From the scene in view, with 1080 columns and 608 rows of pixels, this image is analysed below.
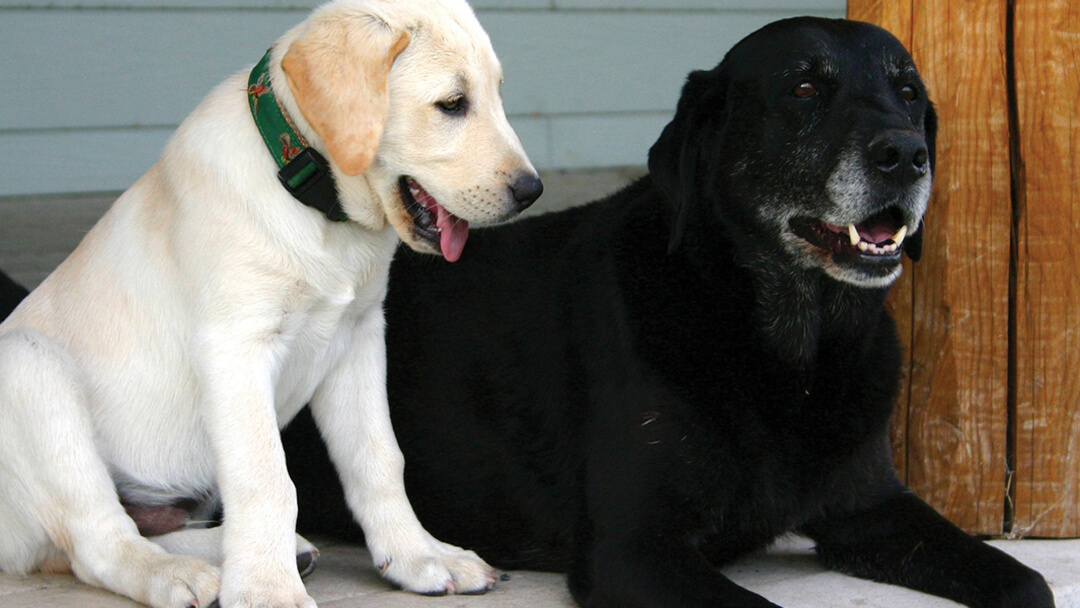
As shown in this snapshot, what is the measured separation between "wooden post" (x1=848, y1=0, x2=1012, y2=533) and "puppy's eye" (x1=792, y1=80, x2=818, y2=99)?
19.4 inches

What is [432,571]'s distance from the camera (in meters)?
2.89

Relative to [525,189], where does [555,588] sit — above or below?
below

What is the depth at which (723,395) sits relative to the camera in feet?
9.49

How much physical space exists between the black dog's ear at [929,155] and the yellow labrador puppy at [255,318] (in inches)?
40.7

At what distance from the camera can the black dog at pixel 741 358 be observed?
2811 mm

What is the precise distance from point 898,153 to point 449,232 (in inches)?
40.4

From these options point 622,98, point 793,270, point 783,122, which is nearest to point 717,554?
point 793,270

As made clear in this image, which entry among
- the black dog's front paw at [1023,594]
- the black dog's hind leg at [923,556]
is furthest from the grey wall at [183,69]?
the black dog's front paw at [1023,594]

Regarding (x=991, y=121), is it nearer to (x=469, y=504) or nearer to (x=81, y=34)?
(x=469, y=504)

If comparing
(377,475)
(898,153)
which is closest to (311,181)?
(377,475)

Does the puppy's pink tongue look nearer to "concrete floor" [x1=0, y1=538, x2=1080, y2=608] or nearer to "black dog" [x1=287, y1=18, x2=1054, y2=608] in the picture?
"black dog" [x1=287, y1=18, x2=1054, y2=608]

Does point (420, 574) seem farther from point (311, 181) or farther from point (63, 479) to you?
point (311, 181)

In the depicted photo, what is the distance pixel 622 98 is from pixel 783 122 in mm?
3501

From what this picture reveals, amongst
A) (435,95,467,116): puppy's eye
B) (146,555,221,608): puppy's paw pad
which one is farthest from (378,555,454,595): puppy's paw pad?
(435,95,467,116): puppy's eye
